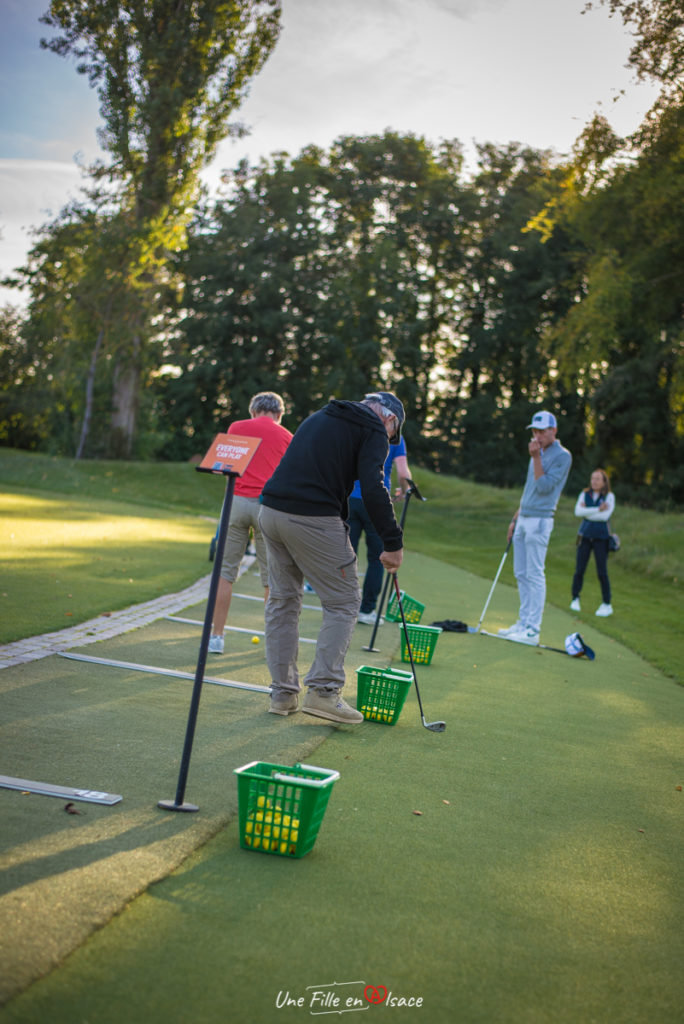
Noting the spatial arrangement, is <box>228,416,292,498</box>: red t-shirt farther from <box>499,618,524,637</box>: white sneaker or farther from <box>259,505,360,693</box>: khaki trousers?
<box>499,618,524,637</box>: white sneaker

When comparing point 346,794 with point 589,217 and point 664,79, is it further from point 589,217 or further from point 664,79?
point 589,217

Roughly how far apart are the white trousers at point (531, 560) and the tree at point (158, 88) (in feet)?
87.2

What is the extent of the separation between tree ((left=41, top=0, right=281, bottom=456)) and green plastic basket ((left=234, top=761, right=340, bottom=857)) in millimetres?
32247

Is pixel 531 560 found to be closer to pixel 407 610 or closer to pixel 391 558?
pixel 407 610

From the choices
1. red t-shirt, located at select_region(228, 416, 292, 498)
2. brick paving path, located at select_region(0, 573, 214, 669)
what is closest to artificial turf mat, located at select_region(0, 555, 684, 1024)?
brick paving path, located at select_region(0, 573, 214, 669)

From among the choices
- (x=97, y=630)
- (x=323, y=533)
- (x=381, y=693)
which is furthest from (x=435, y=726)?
(x=97, y=630)

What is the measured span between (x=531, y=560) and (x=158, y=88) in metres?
28.7

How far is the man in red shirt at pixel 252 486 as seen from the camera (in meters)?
7.35

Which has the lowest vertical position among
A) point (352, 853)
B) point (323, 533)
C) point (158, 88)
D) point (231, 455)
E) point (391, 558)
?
point (352, 853)

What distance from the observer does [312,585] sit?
5629mm

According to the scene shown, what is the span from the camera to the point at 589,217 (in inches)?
988

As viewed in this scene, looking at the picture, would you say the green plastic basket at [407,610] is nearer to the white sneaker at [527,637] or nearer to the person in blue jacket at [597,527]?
the white sneaker at [527,637]

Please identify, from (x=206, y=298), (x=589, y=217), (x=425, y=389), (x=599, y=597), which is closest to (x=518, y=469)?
(x=425, y=389)

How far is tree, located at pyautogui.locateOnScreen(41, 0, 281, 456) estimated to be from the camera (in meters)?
32.7
